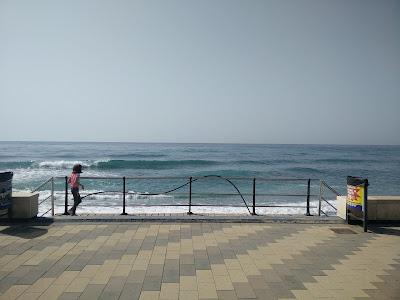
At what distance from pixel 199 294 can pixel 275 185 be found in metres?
23.3

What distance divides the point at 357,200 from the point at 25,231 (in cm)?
836

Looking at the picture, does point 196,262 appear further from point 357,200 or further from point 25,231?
point 357,200

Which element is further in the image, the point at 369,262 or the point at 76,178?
the point at 76,178

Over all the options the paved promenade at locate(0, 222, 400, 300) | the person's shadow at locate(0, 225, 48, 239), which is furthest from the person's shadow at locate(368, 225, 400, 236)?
the person's shadow at locate(0, 225, 48, 239)

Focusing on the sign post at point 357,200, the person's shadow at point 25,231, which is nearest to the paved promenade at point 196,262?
the person's shadow at point 25,231

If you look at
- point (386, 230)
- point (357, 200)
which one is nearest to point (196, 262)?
point (357, 200)

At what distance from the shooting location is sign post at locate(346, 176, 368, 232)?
7418 millimetres

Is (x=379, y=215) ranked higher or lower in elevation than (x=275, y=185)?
higher

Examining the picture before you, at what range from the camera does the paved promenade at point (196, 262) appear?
427 cm

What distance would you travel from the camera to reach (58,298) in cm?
398

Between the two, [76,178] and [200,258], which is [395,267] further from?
[76,178]

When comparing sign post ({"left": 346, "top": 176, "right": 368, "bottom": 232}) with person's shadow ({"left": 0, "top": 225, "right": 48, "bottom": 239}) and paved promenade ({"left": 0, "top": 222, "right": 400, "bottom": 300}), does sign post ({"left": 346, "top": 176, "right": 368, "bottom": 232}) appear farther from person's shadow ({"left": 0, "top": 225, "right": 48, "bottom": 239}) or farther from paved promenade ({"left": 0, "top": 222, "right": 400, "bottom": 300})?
person's shadow ({"left": 0, "top": 225, "right": 48, "bottom": 239})

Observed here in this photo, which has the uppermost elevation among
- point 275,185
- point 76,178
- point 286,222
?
point 76,178

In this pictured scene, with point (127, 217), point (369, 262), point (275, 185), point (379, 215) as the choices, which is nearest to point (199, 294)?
point (369, 262)
